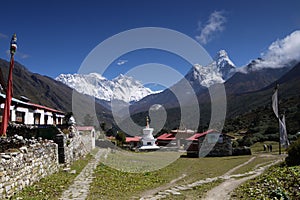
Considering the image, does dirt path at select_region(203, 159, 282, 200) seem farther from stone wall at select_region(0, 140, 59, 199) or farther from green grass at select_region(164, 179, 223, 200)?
stone wall at select_region(0, 140, 59, 199)

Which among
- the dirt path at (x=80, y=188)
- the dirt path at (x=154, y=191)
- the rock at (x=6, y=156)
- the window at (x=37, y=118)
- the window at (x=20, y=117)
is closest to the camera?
the rock at (x=6, y=156)

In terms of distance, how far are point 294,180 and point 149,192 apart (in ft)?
21.0

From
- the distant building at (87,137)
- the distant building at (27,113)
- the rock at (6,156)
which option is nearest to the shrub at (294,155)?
the rock at (6,156)

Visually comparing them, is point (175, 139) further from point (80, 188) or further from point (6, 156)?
point (6, 156)

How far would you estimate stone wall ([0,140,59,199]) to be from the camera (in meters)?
10.4

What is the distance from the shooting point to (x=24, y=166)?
1236cm

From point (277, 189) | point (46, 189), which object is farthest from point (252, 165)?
point (46, 189)

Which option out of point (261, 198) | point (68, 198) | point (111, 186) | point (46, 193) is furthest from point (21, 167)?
point (261, 198)

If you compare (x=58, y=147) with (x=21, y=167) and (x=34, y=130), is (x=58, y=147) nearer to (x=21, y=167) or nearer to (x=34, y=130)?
(x=34, y=130)

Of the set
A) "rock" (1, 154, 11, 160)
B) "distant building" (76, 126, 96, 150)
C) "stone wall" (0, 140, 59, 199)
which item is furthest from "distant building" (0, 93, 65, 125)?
"rock" (1, 154, 11, 160)

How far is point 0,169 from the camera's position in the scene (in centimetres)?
992

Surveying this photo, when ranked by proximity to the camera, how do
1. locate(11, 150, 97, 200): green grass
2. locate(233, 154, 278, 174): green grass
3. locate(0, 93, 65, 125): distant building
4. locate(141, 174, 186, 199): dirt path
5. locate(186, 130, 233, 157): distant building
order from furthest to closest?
locate(186, 130, 233, 157): distant building → locate(0, 93, 65, 125): distant building → locate(233, 154, 278, 174): green grass → locate(141, 174, 186, 199): dirt path → locate(11, 150, 97, 200): green grass

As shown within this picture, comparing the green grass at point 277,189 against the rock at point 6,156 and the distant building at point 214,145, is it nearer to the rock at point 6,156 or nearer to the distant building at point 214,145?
the rock at point 6,156

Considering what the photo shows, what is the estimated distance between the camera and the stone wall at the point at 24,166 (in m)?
10.4
